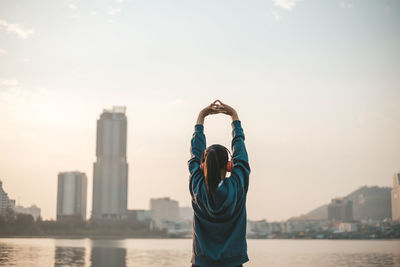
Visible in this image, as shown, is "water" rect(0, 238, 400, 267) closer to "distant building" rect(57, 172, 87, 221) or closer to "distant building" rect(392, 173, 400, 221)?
"distant building" rect(392, 173, 400, 221)

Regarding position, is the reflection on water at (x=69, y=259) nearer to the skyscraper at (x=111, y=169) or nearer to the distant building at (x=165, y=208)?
the skyscraper at (x=111, y=169)

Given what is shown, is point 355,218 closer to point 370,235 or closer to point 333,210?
point 333,210

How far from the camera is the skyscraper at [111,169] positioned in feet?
439

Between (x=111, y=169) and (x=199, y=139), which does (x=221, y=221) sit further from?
(x=111, y=169)

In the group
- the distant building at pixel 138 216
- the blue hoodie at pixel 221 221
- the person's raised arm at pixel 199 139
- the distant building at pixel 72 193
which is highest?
the distant building at pixel 72 193

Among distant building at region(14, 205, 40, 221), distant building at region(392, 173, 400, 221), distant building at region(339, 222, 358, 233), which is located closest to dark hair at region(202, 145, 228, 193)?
distant building at region(14, 205, 40, 221)

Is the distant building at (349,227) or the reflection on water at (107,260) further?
the distant building at (349,227)

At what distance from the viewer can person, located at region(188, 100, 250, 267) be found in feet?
5.13

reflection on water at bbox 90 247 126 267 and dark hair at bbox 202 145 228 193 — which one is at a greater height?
dark hair at bbox 202 145 228 193

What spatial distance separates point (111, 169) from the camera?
142375mm

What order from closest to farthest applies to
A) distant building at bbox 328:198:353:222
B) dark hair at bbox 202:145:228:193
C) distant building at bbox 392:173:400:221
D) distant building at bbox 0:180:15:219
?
dark hair at bbox 202:145:228:193
distant building at bbox 0:180:15:219
distant building at bbox 392:173:400:221
distant building at bbox 328:198:353:222

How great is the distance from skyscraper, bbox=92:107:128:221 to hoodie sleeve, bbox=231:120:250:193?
417 feet

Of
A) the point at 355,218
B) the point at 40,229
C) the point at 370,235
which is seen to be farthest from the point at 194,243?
the point at 355,218

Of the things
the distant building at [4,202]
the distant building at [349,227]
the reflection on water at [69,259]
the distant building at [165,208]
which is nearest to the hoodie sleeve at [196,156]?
the reflection on water at [69,259]
